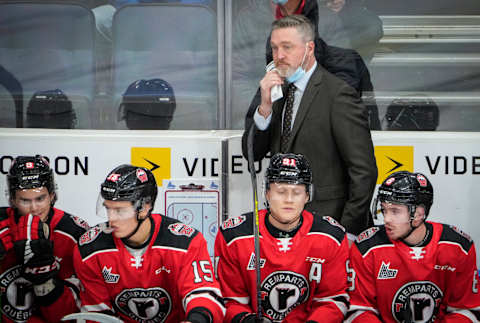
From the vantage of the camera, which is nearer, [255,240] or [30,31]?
[255,240]

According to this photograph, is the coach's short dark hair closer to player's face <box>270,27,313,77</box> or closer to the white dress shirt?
player's face <box>270,27,313,77</box>

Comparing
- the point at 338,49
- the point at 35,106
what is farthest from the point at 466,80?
the point at 35,106

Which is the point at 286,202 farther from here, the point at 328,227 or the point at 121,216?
the point at 121,216

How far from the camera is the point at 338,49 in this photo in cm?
330

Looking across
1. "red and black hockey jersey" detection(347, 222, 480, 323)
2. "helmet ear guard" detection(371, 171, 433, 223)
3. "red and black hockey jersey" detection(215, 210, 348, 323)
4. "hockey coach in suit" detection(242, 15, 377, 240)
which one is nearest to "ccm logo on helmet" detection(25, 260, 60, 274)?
"red and black hockey jersey" detection(215, 210, 348, 323)

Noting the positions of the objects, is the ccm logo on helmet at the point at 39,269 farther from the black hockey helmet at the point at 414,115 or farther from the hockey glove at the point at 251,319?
the black hockey helmet at the point at 414,115

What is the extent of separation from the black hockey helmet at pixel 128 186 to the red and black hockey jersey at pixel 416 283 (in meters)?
0.89

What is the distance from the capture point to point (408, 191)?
2.70 m

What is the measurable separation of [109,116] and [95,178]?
0.32 m

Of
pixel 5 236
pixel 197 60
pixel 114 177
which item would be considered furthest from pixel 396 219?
pixel 5 236

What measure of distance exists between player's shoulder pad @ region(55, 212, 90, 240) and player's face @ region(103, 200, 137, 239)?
33 centimetres

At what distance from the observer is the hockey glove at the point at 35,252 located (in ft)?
8.79

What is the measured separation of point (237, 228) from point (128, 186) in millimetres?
466

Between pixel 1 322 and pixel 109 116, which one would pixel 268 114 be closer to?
pixel 109 116
